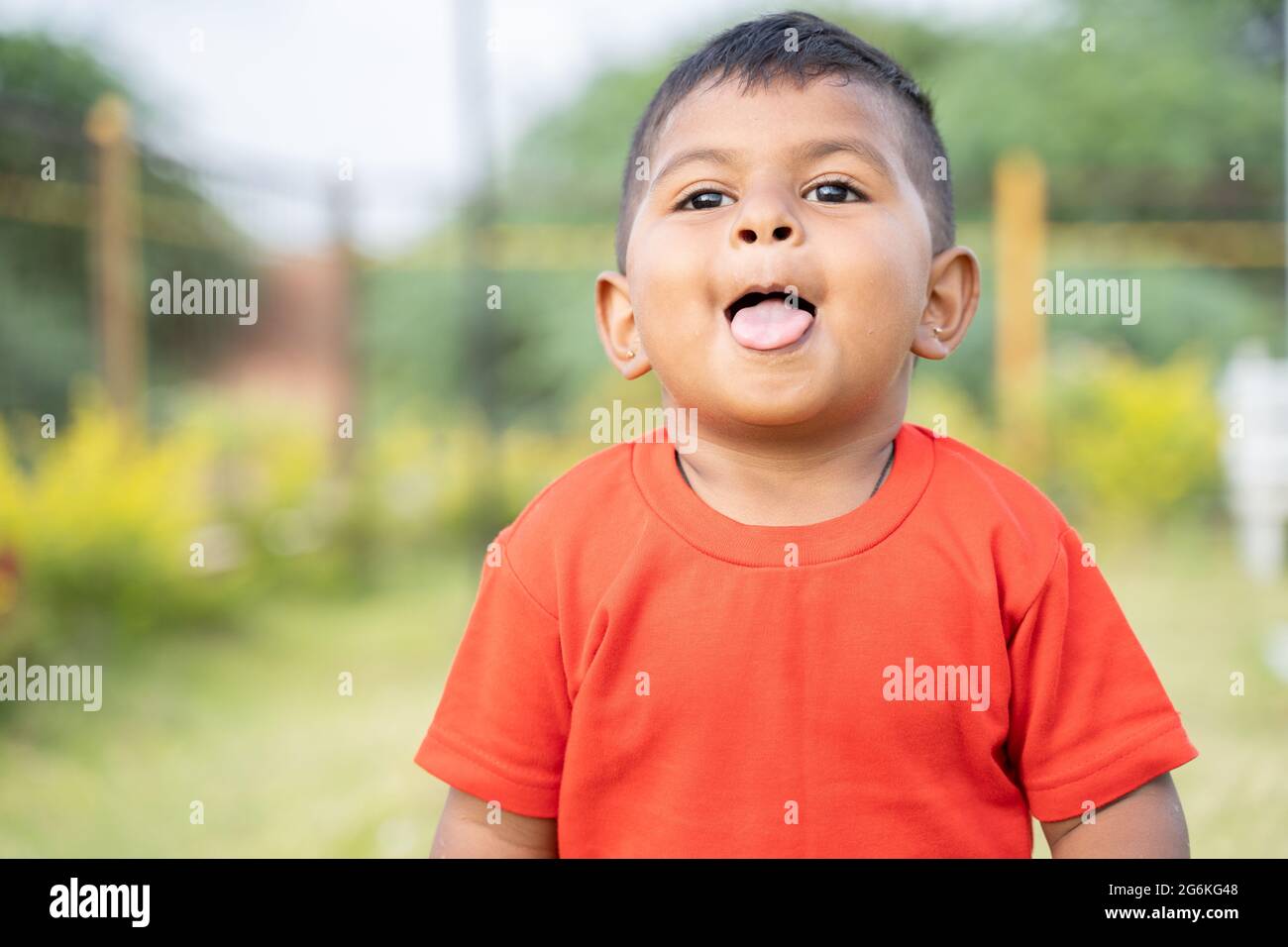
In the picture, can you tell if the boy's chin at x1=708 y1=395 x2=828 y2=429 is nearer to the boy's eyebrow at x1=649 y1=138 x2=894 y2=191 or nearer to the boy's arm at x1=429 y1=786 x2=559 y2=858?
the boy's eyebrow at x1=649 y1=138 x2=894 y2=191

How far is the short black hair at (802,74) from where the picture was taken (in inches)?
55.1

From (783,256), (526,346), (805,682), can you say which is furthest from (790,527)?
(526,346)

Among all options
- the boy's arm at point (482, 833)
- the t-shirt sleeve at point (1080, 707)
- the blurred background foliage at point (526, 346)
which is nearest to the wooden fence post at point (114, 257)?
the blurred background foliage at point (526, 346)

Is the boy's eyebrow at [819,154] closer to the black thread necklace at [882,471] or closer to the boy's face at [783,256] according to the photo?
the boy's face at [783,256]

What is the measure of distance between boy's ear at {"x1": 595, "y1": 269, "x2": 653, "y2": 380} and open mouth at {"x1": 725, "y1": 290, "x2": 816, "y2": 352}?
22 cm

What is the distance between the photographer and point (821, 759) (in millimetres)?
1310

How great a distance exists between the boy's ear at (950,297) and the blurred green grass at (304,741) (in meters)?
1.94

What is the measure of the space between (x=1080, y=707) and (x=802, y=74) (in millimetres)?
747

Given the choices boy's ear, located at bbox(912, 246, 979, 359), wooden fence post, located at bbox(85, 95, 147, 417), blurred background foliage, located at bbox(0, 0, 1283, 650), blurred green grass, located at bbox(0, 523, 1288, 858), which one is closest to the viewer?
boy's ear, located at bbox(912, 246, 979, 359)

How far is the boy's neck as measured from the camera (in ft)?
4.64

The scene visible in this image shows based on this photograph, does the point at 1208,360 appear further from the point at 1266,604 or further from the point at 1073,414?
the point at 1266,604

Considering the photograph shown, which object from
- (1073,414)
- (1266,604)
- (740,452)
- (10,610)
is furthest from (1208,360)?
(740,452)

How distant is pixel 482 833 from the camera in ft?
4.71

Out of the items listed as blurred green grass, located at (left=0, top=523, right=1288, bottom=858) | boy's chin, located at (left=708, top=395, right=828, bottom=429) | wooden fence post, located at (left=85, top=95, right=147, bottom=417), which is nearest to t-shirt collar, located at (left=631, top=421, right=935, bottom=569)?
boy's chin, located at (left=708, top=395, right=828, bottom=429)
